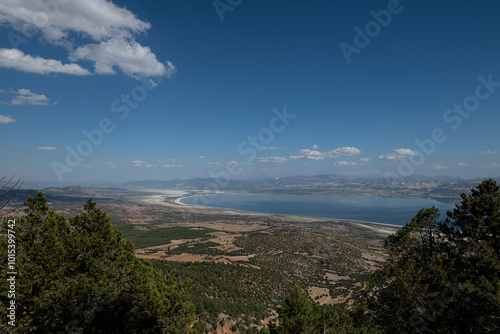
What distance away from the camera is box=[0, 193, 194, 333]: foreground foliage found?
10.7m

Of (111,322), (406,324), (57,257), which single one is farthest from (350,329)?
(57,257)

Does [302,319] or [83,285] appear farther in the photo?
[302,319]

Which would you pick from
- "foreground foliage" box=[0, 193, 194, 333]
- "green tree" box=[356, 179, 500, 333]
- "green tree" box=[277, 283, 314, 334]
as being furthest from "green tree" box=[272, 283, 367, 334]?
"foreground foliage" box=[0, 193, 194, 333]

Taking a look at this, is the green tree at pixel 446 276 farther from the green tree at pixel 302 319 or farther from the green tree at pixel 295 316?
the green tree at pixel 295 316

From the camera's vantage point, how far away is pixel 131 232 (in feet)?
355

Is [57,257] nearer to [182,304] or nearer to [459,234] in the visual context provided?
[182,304]

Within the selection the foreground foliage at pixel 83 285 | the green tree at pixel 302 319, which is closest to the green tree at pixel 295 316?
the green tree at pixel 302 319

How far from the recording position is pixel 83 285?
38.1 feet

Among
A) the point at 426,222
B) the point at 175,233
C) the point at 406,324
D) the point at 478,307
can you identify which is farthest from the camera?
the point at 175,233

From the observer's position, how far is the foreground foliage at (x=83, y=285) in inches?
420

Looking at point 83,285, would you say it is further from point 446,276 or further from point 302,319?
point 302,319

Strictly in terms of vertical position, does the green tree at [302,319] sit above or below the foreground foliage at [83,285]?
below

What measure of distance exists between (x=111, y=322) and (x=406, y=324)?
46.9ft

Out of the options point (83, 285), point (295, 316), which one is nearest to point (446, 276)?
point (295, 316)
